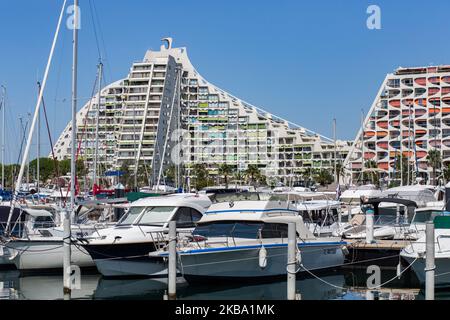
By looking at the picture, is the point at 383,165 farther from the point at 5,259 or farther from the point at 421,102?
the point at 5,259

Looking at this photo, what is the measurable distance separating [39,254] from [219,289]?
23.6 ft

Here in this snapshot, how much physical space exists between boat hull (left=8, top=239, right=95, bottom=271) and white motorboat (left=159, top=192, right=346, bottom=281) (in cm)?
508

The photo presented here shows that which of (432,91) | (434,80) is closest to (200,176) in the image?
(432,91)

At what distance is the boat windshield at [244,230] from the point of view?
21.2 m

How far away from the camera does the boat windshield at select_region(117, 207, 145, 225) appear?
23.9m

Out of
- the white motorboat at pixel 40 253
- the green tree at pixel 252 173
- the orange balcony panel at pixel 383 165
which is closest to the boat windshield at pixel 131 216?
the white motorboat at pixel 40 253

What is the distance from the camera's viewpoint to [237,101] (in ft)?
587

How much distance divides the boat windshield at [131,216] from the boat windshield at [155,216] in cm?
28

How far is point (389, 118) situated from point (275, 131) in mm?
38618

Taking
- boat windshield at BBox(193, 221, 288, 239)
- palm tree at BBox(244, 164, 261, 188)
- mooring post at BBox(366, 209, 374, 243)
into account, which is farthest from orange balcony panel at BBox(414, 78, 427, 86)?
boat windshield at BBox(193, 221, 288, 239)

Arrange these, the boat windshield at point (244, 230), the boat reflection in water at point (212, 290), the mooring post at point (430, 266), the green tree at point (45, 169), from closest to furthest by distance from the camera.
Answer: the mooring post at point (430, 266) < the boat reflection in water at point (212, 290) < the boat windshield at point (244, 230) < the green tree at point (45, 169)

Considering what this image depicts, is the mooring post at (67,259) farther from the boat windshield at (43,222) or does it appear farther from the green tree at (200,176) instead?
the green tree at (200,176)

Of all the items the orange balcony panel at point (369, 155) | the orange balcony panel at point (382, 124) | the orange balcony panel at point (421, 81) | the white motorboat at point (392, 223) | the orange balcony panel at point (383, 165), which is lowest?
the white motorboat at point (392, 223)
